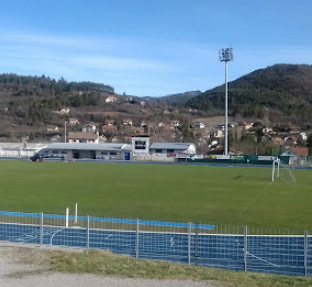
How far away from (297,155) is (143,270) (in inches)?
2763

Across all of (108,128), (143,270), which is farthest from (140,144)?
(143,270)

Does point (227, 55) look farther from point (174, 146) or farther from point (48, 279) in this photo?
point (48, 279)

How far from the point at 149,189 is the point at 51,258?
23326 mm

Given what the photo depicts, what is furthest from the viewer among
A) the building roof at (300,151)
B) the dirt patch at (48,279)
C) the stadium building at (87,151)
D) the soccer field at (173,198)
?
the stadium building at (87,151)

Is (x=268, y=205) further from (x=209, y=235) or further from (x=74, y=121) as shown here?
(x=74, y=121)

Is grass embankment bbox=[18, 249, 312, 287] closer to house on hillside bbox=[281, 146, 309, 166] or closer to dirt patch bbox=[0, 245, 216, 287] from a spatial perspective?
dirt patch bbox=[0, 245, 216, 287]

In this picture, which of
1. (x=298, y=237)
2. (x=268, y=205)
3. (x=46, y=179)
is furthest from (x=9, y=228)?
(x=46, y=179)

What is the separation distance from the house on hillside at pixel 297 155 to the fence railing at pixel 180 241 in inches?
2020

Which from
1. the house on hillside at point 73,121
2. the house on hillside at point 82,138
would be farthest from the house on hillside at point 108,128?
the house on hillside at point 82,138

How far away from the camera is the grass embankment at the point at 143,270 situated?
9.93 meters

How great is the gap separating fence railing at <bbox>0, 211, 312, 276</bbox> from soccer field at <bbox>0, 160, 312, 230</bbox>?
123 inches

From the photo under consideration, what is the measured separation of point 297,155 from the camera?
251 feet

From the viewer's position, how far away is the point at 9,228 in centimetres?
1798

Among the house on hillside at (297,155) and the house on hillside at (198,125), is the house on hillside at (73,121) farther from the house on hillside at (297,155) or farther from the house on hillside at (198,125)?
the house on hillside at (297,155)
